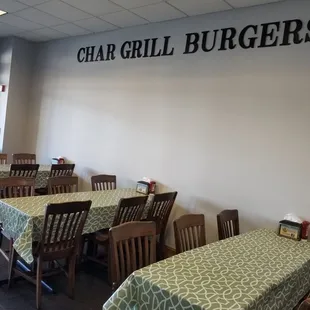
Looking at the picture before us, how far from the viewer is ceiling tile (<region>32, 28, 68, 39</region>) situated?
5.42 m

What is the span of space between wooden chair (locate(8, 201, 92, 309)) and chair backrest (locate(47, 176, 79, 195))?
1061 mm

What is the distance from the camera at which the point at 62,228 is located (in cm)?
281

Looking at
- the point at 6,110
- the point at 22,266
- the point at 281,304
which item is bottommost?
the point at 22,266

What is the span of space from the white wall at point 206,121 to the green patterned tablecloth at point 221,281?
1011 millimetres

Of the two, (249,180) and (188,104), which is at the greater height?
(188,104)

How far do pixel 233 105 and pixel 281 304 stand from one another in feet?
7.35

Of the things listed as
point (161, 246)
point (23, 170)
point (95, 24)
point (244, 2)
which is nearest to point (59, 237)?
point (161, 246)

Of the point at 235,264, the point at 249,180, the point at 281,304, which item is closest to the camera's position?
the point at 281,304

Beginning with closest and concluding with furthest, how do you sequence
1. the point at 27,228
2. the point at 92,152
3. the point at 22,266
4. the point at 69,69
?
the point at 27,228 < the point at 22,266 < the point at 92,152 < the point at 69,69

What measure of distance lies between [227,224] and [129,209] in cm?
95

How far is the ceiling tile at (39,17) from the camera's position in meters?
4.56

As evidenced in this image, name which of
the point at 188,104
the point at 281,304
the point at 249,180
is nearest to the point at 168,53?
the point at 188,104

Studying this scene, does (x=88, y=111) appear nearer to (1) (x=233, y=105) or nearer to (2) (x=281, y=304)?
(1) (x=233, y=105)

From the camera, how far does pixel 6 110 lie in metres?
6.09
